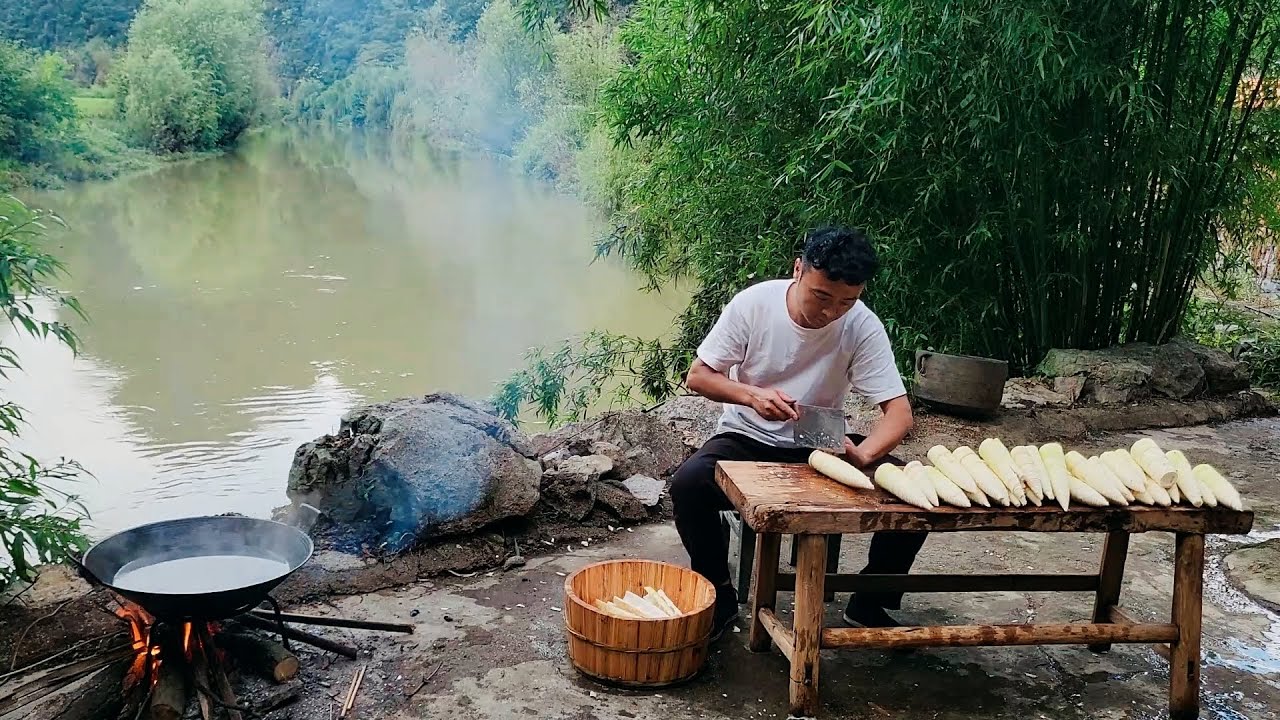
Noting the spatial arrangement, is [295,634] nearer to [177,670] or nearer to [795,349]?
[177,670]

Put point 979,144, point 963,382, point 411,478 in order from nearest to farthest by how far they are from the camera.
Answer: point 411,478 < point 979,144 < point 963,382

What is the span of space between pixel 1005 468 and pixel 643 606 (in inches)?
41.3

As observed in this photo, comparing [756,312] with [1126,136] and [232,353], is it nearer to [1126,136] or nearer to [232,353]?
[1126,136]

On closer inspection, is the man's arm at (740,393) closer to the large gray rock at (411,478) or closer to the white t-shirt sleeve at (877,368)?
the white t-shirt sleeve at (877,368)

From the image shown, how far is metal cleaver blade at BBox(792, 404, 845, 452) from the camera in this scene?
2766mm

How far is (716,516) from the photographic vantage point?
2.81m

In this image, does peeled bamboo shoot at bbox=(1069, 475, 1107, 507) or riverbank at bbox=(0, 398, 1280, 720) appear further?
riverbank at bbox=(0, 398, 1280, 720)

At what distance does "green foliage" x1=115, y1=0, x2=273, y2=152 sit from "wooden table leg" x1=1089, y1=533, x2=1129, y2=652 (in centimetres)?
1138

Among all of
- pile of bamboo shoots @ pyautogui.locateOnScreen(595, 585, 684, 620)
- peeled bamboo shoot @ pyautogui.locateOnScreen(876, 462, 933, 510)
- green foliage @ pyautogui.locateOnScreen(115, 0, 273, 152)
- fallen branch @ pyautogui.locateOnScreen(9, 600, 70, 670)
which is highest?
green foliage @ pyautogui.locateOnScreen(115, 0, 273, 152)

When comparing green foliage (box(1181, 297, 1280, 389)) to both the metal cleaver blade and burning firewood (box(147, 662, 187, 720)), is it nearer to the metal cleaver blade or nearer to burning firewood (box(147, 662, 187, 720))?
the metal cleaver blade

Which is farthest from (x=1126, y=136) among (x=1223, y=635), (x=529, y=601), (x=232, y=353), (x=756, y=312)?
(x=232, y=353)

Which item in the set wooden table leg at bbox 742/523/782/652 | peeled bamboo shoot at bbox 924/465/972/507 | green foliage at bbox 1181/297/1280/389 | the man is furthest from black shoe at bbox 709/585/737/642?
green foliage at bbox 1181/297/1280/389

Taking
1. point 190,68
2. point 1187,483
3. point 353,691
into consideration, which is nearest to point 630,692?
point 353,691

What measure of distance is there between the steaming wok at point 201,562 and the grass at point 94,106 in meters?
11.3
